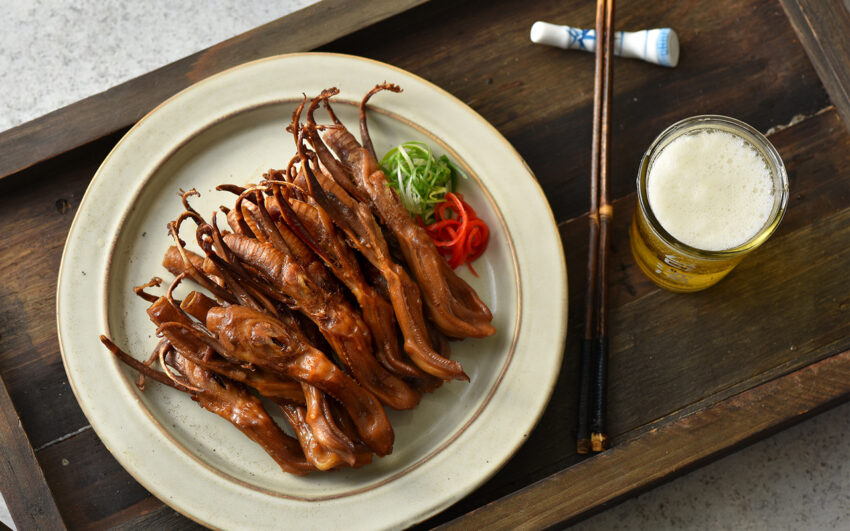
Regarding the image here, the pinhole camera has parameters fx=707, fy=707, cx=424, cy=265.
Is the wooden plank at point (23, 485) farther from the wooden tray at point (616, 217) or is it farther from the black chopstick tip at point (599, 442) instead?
the black chopstick tip at point (599, 442)

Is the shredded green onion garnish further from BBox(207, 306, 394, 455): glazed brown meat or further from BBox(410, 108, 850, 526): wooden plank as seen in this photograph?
BBox(207, 306, 394, 455): glazed brown meat

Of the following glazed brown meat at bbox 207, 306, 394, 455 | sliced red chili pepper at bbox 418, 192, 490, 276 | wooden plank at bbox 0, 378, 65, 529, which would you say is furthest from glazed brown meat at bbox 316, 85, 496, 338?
wooden plank at bbox 0, 378, 65, 529

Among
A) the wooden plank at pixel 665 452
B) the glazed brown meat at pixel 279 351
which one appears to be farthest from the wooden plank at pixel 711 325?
the glazed brown meat at pixel 279 351

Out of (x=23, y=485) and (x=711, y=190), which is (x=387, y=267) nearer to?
(x=711, y=190)

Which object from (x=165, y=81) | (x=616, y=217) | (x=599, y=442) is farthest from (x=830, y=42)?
(x=165, y=81)

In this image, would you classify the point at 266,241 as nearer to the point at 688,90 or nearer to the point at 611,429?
the point at 611,429
